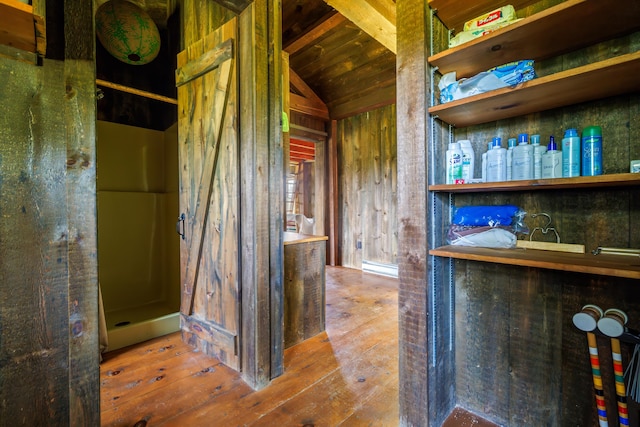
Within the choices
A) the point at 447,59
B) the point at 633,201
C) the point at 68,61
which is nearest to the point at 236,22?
the point at 68,61

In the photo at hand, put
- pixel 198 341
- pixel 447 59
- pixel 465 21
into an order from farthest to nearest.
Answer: pixel 198 341
pixel 465 21
pixel 447 59

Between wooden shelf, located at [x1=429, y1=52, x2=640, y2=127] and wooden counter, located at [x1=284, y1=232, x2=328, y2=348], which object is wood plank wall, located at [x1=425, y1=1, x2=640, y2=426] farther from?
wooden counter, located at [x1=284, y1=232, x2=328, y2=348]

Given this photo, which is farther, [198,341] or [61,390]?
[198,341]

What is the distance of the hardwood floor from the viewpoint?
54.0 inches

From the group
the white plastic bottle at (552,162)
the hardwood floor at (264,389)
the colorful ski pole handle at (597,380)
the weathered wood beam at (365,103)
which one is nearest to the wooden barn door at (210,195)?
the hardwood floor at (264,389)

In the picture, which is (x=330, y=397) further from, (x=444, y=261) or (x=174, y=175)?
(x=174, y=175)

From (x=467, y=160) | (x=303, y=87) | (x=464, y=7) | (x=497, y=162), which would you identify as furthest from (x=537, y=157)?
(x=303, y=87)

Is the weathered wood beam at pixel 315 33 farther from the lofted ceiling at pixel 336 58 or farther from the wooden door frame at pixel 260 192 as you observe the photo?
the wooden door frame at pixel 260 192

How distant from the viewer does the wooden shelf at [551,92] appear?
0.85 m

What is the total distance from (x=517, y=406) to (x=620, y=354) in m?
0.49

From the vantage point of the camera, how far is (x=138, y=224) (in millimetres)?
2699

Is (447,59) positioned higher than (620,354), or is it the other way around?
(447,59)

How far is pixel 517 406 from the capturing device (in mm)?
1268

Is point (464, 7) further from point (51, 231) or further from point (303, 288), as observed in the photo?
point (303, 288)
